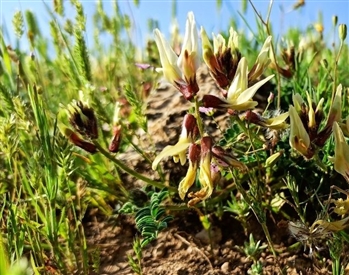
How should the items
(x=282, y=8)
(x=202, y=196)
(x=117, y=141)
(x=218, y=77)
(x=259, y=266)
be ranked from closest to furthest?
(x=202, y=196) < (x=218, y=77) < (x=259, y=266) < (x=117, y=141) < (x=282, y=8)

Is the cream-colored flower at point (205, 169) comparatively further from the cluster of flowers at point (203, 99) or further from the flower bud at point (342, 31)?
the flower bud at point (342, 31)

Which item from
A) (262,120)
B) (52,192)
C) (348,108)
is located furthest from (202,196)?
(348,108)

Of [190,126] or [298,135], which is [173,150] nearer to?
Result: [190,126]

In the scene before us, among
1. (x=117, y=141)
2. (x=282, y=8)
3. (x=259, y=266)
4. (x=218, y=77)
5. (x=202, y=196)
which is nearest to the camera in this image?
(x=202, y=196)

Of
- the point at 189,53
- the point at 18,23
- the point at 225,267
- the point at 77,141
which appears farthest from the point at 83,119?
the point at 18,23

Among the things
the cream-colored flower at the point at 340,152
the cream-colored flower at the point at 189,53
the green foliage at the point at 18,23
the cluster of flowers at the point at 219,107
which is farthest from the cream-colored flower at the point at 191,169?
the green foliage at the point at 18,23

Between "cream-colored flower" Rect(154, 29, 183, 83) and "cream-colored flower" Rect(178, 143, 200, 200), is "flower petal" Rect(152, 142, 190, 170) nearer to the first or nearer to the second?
"cream-colored flower" Rect(178, 143, 200, 200)

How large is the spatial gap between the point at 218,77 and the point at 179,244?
0.56 m

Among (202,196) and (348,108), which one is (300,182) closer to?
(348,108)

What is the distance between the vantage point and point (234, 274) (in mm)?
1234

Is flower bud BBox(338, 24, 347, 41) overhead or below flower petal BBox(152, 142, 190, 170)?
overhead

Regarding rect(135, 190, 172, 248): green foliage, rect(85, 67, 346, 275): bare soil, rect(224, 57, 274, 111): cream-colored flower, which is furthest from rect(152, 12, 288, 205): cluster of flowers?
rect(85, 67, 346, 275): bare soil

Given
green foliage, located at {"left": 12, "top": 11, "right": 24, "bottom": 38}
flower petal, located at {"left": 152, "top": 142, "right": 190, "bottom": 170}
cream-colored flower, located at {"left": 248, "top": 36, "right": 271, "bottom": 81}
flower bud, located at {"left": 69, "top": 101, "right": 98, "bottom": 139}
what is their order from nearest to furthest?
1. flower petal, located at {"left": 152, "top": 142, "right": 190, "bottom": 170}
2. cream-colored flower, located at {"left": 248, "top": 36, "right": 271, "bottom": 81}
3. flower bud, located at {"left": 69, "top": 101, "right": 98, "bottom": 139}
4. green foliage, located at {"left": 12, "top": 11, "right": 24, "bottom": 38}

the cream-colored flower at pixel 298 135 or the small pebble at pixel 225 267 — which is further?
the small pebble at pixel 225 267
